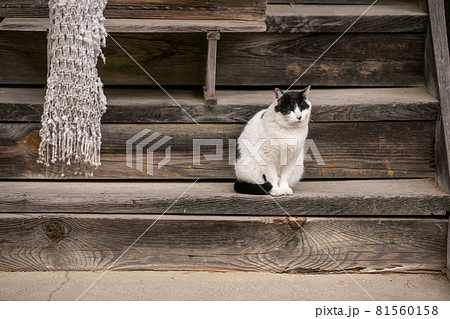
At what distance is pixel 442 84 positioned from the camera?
2.96m

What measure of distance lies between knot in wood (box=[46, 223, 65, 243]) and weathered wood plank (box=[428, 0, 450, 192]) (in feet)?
6.13

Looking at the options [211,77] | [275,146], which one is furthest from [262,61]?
[275,146]

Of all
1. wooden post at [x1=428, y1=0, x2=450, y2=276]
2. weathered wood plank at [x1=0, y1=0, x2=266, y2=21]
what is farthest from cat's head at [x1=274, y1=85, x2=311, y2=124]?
wooden post at [x1=428, y1=0, x2=450, y2=276]

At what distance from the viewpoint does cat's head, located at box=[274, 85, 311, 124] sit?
2.70 meters

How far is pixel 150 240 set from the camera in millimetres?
2629

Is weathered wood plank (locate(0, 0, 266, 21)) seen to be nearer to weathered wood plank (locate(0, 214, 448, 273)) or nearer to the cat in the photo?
the cat

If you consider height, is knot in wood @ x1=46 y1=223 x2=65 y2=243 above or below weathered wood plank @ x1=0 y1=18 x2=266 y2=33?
below

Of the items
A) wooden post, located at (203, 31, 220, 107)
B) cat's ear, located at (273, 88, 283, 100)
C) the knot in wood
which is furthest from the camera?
wooden post, located at (203, 31, 220, 107)

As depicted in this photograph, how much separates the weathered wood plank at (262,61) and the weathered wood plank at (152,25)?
1.25 feet

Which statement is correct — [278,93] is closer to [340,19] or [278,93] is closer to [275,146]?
[275,146]

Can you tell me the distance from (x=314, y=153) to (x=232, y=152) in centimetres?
45

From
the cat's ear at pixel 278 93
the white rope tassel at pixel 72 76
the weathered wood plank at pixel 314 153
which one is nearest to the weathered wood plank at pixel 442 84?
the weathered wood plank at pixel 314 153

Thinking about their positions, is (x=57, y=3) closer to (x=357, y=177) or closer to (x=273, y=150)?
(x=273, y=150)

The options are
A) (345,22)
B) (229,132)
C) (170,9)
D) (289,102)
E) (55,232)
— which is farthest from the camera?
(345,22)
